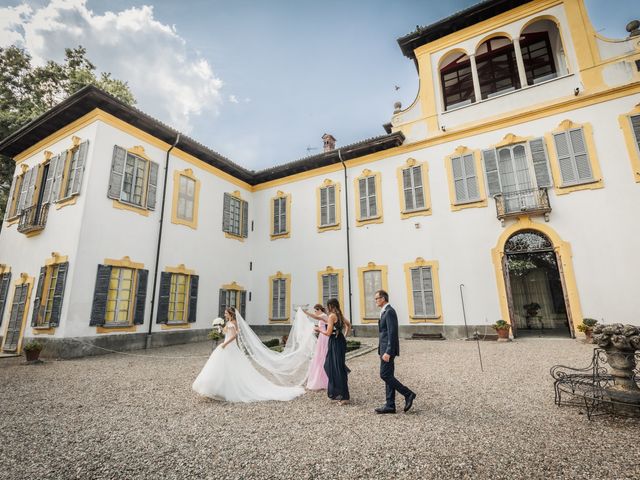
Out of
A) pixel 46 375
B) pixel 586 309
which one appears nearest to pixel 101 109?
pixel 46 375

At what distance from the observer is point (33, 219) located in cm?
1195

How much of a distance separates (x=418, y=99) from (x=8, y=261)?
18334 mm

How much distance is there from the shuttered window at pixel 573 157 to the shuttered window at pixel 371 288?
7454mm

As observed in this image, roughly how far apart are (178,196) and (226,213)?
2.67m

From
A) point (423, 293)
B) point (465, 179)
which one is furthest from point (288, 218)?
point (465, 179)

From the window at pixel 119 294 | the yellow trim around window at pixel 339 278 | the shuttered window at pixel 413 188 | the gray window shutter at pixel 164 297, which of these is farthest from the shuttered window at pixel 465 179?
the window at pixel 119 294

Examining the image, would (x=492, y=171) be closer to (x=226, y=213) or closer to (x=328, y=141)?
(x=328, y=141)

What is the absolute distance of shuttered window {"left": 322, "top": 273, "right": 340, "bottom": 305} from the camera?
14.5 meters

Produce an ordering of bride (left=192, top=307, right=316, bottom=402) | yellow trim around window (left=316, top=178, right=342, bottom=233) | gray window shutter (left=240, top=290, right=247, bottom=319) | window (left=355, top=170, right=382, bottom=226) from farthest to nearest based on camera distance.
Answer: gray window shutter (left=240, top=290, right=247, bottom=319)
yellow trim around window (left=316, top=178, right=342, bottom=233)
window (left=355, top=170, right=382, bottom=226)
bride (left=192, top=307, right=316, bottom=402)

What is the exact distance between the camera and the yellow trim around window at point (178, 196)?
43.5ft

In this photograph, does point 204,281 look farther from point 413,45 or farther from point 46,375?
point 413,45

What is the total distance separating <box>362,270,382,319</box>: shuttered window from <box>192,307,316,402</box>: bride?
695 centimetres

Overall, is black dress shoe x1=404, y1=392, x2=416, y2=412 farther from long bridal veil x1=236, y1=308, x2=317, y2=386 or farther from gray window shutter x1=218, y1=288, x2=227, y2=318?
gray window shutter x1=218, y1=288, x2=227, y2=318

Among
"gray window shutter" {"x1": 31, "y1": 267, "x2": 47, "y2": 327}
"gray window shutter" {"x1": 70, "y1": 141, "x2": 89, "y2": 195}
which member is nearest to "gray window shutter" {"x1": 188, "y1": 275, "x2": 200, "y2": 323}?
"gray window shutter" {"x1": 31, "y1": 267, "x2": 47, "y2": 327}
